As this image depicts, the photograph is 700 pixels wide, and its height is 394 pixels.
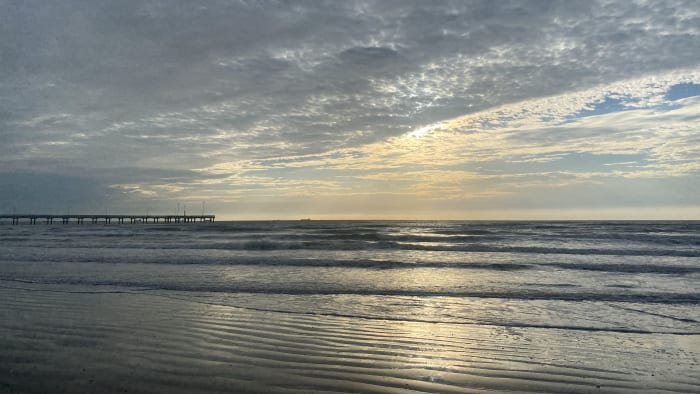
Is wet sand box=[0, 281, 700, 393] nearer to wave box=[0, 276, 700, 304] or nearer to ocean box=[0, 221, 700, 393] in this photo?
ocean box=[0, 221, 700, 393]

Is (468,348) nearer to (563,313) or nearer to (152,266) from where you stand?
(563,313)

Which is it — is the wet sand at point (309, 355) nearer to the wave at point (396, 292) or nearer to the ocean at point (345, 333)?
the ocean at point (345, 333)

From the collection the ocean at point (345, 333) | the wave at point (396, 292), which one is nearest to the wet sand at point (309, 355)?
the ocean at point (345, 333)

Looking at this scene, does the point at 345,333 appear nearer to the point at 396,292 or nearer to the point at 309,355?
the point at 309,355

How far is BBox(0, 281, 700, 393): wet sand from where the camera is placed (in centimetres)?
574

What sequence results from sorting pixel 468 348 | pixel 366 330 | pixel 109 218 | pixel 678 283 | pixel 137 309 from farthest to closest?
1. pixel 109 218
2. pixel 678 283
3. pixel 137 309
4. pixel 366 330
5. pixel 468 348

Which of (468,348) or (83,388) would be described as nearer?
(83,388)

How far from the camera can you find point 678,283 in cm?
1655

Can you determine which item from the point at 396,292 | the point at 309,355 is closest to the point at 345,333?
the point at 309,355

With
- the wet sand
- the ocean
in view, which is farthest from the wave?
the wet sand

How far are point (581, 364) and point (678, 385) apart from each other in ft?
4.00

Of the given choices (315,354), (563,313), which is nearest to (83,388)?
(315,354)

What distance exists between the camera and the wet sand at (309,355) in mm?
5742

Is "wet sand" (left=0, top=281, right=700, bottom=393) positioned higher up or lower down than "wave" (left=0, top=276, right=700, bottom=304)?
higher up
